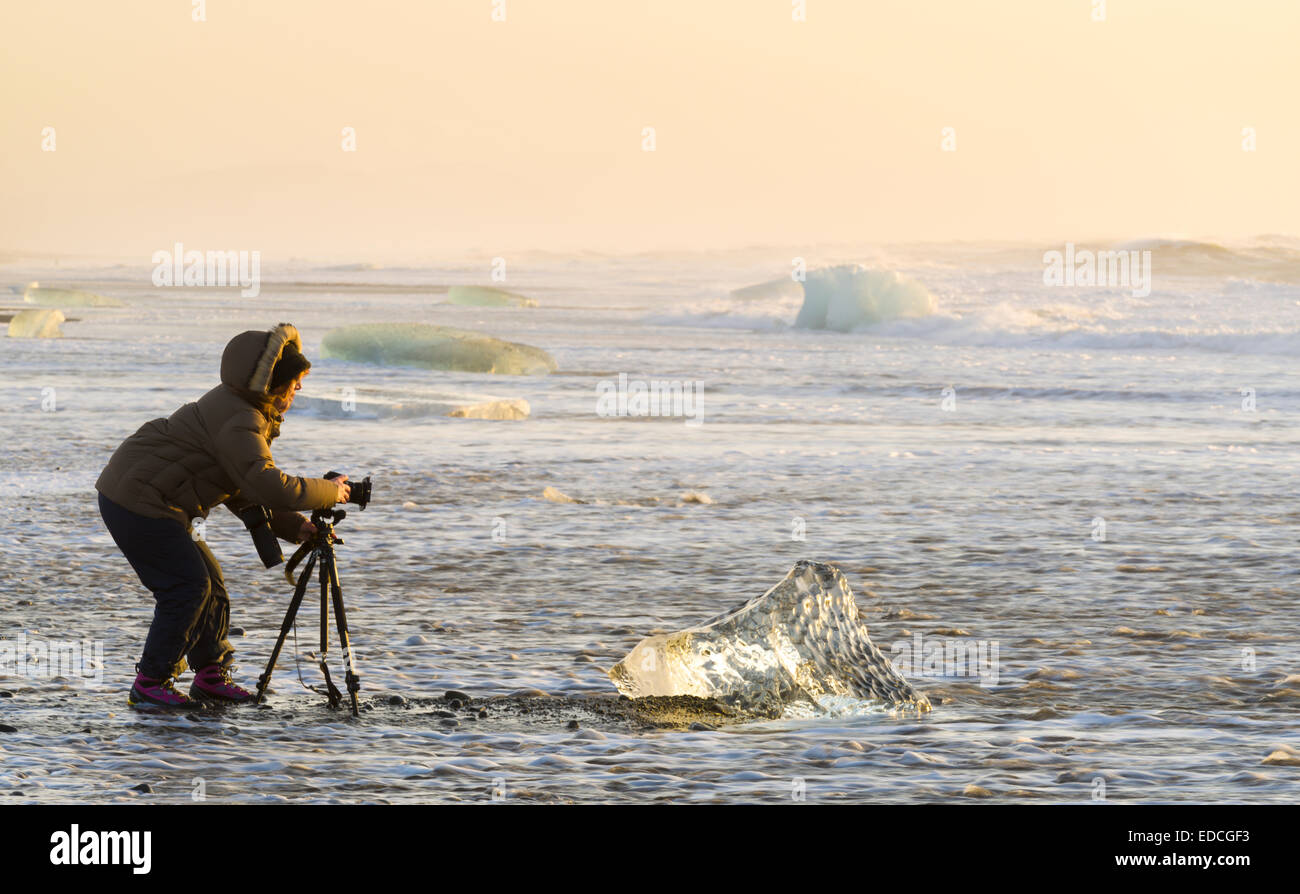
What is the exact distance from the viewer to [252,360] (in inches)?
221

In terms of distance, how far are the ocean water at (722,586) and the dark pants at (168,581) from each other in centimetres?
23

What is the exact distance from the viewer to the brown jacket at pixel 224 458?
18.4ft

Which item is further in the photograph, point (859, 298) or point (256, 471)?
point (859, 298)

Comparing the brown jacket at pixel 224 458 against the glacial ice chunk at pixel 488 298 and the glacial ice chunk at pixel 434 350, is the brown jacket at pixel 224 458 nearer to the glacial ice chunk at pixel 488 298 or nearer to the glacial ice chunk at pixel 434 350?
the glacial ice chunk at pixel 434 350

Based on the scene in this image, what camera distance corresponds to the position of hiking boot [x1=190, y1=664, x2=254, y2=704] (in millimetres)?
5898

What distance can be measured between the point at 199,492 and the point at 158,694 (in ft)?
2.37

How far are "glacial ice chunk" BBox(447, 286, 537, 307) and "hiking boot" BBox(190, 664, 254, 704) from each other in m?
50.6

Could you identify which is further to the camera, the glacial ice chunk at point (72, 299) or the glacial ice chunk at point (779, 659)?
the glacial ice chunk at point (72, 299)

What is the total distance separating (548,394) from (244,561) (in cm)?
1100

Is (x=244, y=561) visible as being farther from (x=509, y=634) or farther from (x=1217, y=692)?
(x=1217, y=692)

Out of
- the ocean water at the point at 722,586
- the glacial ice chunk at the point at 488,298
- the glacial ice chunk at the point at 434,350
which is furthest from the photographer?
the glacial ice chunk at the point at 488,298

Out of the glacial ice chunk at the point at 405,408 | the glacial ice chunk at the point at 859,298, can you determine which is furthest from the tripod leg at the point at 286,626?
the glacial ice chunk at the point at 859,298

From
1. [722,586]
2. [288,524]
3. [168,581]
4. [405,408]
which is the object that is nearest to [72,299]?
[405,408]

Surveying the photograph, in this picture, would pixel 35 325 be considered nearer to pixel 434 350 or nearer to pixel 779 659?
pixel 434 350
